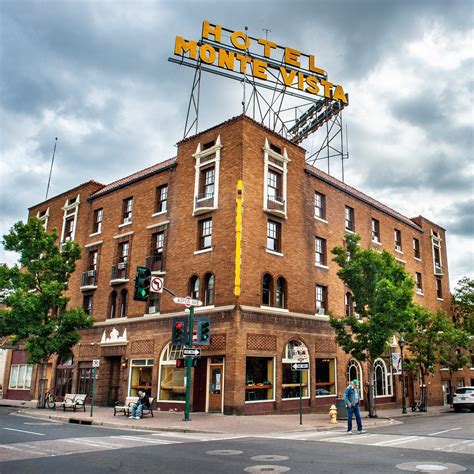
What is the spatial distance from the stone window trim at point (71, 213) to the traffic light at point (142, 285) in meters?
20.5

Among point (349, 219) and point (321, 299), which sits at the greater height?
point (349, 219)

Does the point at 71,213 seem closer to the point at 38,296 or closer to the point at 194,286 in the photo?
the point at 38,296

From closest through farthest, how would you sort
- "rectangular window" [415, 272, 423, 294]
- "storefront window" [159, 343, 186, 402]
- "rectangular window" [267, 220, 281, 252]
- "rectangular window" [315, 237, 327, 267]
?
"storefront window" [159, 343, 186, 402]
"rectangular window" [267, 220, 281, 252]
"rectangular window" [315, 237, 327, 267]
"rectangular window" [415, 272, 423, 294]

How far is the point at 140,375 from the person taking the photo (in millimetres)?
28422

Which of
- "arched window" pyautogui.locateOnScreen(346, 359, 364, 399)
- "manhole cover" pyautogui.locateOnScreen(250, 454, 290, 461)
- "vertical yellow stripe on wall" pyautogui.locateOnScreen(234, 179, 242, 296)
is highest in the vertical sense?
"vertical yellow stripe on wall" pyautogui.locateOnScreen(234, 179, 242, 296)

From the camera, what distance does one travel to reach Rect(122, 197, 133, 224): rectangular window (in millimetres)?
32600

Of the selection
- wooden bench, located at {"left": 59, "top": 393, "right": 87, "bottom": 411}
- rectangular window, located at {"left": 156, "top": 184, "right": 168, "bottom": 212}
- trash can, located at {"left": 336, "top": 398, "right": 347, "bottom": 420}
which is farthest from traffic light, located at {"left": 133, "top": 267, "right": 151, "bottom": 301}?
rectangular window, located at {"left": 156, "top": 184, "right": 168, "bottom": 212}

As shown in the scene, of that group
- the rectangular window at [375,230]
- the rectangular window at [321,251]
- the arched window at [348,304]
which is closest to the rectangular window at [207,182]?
the rectangular window at [321,251]

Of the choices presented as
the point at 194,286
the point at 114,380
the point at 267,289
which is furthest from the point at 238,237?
the point at 114,380

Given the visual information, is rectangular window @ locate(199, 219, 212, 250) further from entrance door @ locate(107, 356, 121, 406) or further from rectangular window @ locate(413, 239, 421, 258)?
rectangular window @ locate(413, 239, 421, 258)

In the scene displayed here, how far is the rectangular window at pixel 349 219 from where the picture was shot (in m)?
34.3

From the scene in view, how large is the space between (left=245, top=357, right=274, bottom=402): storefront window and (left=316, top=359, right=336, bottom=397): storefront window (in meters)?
4.23

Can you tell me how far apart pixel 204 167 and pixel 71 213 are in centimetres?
1452

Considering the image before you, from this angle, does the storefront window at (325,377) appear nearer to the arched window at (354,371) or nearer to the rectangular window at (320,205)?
the arched window at (354,371)
